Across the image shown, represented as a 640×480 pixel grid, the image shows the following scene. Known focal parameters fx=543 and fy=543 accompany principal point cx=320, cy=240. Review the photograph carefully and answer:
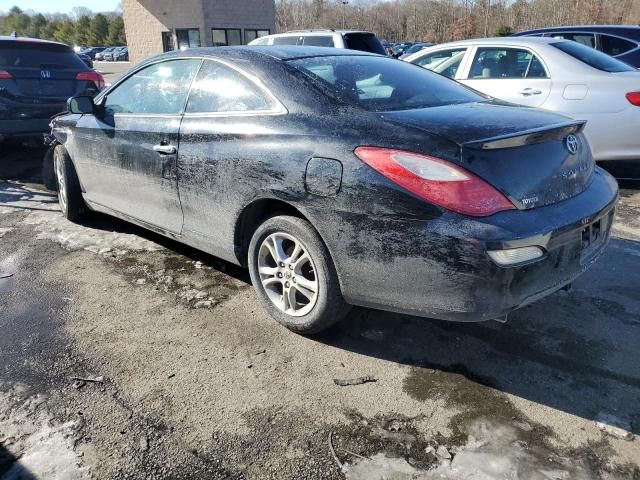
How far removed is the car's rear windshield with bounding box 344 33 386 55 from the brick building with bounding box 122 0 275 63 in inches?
811

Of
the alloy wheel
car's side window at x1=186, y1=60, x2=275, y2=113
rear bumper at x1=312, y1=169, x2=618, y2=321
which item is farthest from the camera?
car's side window at x1=186, y1=60, x2=275, y2=113

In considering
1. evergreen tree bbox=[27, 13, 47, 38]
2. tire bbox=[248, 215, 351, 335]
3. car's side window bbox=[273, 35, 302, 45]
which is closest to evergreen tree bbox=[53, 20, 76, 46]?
evergreen tree bbox=[27, 13, 47, 38]

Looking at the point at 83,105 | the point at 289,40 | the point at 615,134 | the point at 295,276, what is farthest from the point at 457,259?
the point at 289,40

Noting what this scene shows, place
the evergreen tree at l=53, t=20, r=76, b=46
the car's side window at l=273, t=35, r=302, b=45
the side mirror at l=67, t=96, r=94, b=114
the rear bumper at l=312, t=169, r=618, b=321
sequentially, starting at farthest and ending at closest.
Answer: the evergreen tree at l=53, t=20, r=76, b=46 < the car's side window at l=273, t=35, r=302, b=45 < the side mirror at l=67, t=96, r=94, b=114 < the rear bumper at l=312, t=169, r=618, b=321

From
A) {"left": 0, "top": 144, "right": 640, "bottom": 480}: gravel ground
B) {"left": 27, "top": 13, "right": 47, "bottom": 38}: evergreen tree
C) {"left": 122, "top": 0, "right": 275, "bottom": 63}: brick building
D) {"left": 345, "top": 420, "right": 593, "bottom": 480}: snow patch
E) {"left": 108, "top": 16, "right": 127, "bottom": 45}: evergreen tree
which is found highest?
{"left": 27, "top": 13, "right": 47, "bottom": 38}: evergreen tree

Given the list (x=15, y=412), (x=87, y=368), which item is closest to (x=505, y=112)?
(x=87, y=368)

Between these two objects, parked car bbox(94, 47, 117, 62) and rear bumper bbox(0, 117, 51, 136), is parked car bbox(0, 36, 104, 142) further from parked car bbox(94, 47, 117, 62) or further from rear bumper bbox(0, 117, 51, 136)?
parked car bbox(94, 47, 117, 62)

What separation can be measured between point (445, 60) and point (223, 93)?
4.69 metres

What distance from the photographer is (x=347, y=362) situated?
114 inches

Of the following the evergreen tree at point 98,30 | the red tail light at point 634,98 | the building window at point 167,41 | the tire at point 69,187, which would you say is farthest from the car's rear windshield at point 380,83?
the evergreen tree at point 98,30

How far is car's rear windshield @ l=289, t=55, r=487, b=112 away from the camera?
3.01 m

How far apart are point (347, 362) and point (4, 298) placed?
7.96 ft

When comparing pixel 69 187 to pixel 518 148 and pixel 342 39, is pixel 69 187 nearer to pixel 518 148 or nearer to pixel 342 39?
pixel 518 148

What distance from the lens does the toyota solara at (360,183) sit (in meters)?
2.41
